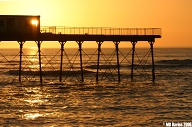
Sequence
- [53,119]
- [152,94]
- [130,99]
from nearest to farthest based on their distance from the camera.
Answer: [53,119]
[130,99]
[152,94]

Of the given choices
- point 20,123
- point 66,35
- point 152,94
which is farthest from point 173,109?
point 66,35

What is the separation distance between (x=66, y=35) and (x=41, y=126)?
2218cm

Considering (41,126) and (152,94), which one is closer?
(41,126)

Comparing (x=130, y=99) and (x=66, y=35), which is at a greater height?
(x=66, y=35)

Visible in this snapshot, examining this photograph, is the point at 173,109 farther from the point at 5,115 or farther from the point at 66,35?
the point at 66,35

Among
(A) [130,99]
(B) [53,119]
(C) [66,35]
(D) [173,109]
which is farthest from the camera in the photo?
(C) [66,35]

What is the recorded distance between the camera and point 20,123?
29.0 meters

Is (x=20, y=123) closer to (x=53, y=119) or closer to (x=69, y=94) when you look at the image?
(x=53, y=119)

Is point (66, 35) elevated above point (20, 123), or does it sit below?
above

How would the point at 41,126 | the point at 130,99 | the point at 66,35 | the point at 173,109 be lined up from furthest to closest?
1. the point at 66,35
2. the point at 130,99
3. the point at 173,109
4. the point at 41,126

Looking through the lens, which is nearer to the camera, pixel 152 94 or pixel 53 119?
pixel 53 119

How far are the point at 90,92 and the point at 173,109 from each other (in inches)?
478

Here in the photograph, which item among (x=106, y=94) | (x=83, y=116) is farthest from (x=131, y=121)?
(x=106, y=94)

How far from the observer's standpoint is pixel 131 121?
2975cm
